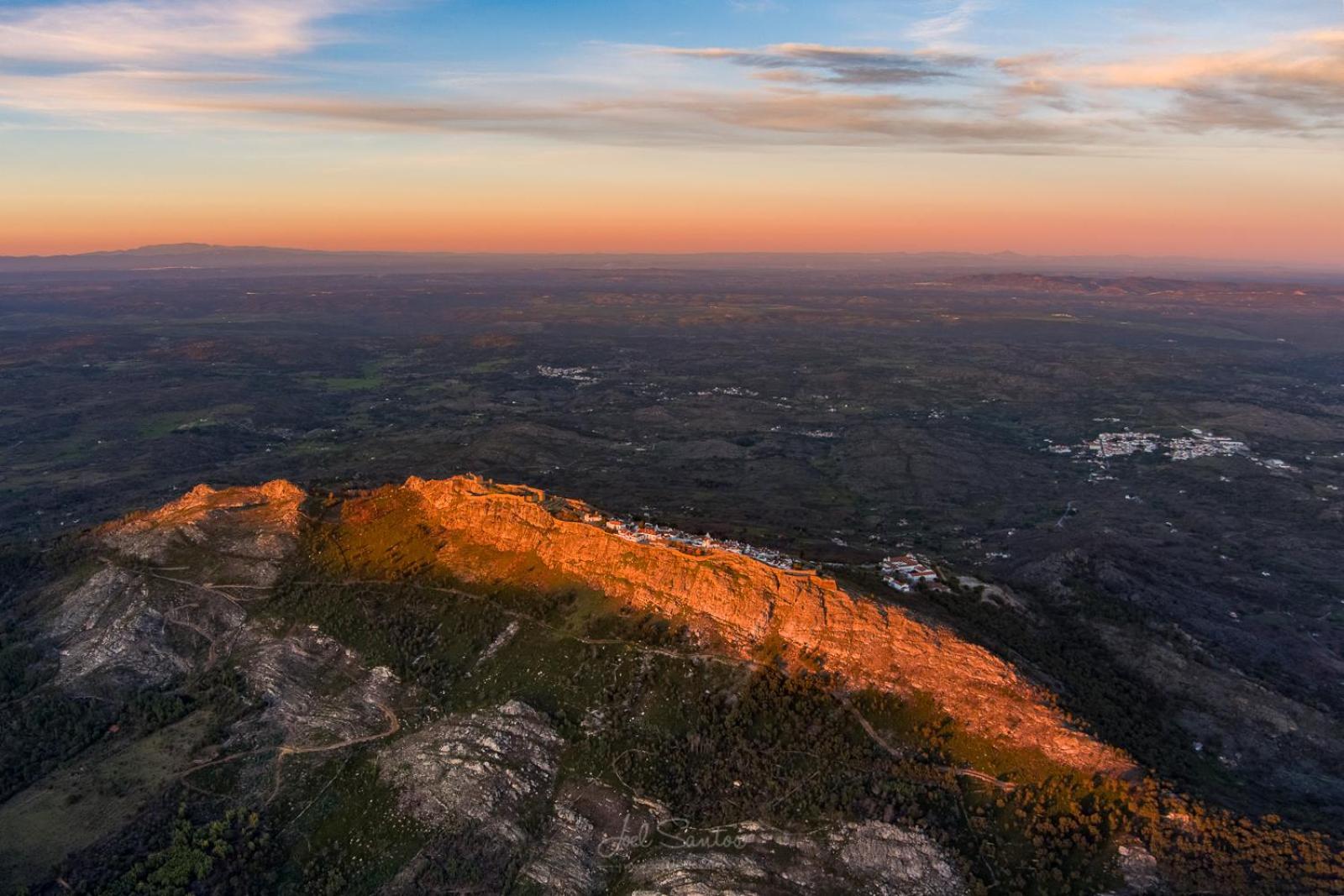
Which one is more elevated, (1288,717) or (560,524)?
(560,524)

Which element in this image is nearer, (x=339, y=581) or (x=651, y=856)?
(x=651, y=856)

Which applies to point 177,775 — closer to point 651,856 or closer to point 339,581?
point 339,581

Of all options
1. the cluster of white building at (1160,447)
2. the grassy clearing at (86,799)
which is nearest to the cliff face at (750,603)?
the grassy clearing at (86,799)

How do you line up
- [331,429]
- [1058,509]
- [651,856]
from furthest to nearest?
[331,429], [1058,509], [651,856]

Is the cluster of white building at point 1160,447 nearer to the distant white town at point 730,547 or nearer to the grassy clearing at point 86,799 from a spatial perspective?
the distant white town at point 730,547

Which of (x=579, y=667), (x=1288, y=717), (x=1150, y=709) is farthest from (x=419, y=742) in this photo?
(x=1288, y=717)

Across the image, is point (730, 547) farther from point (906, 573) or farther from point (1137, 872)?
point (1137, 872)
